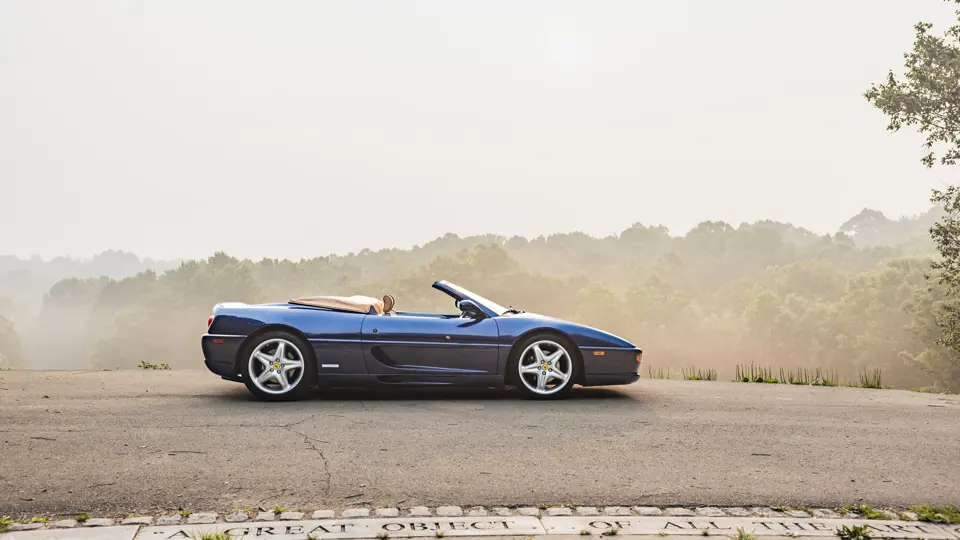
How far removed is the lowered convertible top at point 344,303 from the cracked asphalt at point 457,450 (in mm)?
908

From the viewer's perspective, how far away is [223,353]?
8.64 meters

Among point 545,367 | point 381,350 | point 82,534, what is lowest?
point 82,534

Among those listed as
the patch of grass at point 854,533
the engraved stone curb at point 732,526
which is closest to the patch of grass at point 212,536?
the engraved stone curb at point 732,526

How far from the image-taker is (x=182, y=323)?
10312cm

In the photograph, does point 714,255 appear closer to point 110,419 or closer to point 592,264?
point 592,264

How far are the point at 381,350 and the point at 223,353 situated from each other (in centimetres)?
158

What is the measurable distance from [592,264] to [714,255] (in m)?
18.0

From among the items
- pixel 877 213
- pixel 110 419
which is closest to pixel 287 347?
pixel 110 419

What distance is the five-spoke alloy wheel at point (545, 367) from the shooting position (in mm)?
8781

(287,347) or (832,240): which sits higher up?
(832,240)

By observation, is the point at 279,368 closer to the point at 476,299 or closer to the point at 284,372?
the point at 284,372

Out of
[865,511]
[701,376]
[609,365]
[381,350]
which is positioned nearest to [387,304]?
[381,350]

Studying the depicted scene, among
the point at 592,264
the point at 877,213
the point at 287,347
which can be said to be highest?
the point at 877,213

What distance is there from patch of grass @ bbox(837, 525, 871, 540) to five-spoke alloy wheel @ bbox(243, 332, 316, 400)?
5.39 meters
